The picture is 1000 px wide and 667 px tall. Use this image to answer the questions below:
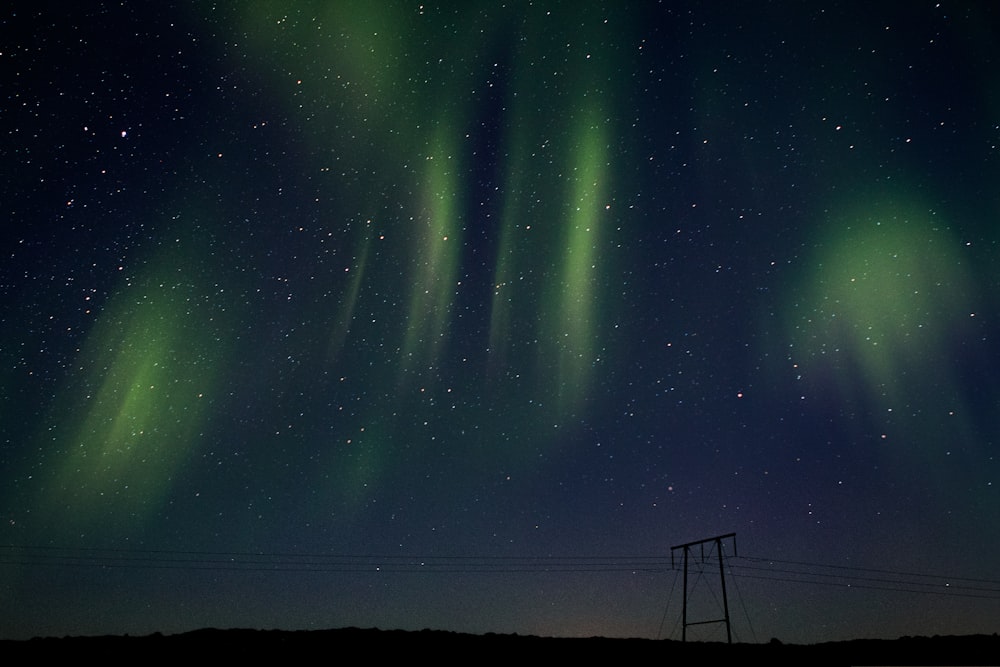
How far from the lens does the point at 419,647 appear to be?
22.7ft

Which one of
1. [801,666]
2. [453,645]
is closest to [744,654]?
[801,666]

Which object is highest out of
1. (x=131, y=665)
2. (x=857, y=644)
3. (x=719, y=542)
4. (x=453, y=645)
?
(x=719, y=542)

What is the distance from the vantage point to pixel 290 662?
6070 mm

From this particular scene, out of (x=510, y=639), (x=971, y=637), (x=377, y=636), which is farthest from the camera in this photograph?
(x=971, y=637)

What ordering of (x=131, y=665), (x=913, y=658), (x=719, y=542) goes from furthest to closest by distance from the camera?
1. (x=719, y=542)
2. (x=913, y=658)
3. (x=131, y=665)

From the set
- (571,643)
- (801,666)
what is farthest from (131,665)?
(801,666)

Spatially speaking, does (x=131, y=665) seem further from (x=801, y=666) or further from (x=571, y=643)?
(x=801, y=666)

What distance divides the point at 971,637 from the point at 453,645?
12.0 m

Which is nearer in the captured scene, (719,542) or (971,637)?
(971,637)

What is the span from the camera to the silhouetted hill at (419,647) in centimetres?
589

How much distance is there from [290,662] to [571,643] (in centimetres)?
366

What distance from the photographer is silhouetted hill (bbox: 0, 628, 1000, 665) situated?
589 centimetres

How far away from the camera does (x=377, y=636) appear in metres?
7.11

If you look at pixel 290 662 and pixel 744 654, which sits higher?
pixel 744 654
